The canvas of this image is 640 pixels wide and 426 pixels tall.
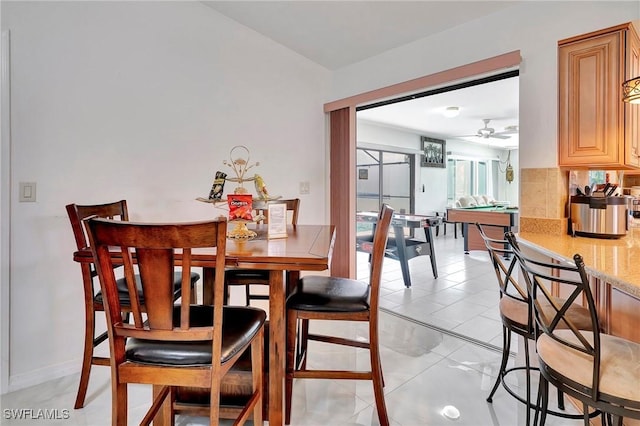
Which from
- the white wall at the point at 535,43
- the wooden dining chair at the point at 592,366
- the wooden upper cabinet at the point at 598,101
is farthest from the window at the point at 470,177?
the wooden dining chair at the point at 592,366

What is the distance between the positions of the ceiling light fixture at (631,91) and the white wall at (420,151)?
463 centimetres

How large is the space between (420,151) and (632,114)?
6314 mm

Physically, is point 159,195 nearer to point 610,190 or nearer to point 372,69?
point 372,69

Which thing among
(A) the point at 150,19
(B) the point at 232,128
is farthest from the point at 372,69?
(A) the point at 150,19

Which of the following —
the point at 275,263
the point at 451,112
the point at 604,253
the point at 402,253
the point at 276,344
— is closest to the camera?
the point at 275,263

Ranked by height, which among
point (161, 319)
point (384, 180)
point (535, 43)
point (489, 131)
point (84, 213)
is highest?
point (489, 131)

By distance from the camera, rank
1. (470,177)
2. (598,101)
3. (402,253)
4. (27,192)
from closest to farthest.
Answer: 1. (598,101)
2. (27,192)
3. (402,253)
4. (470,177)

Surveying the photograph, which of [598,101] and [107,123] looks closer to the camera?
[598,101]

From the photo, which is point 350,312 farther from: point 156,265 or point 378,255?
point 156,265

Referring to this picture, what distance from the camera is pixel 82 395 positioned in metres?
1.82

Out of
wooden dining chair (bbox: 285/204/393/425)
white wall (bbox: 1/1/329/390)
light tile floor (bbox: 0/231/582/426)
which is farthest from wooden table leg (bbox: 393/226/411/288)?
wooden dining chair (bbox: 285/204/393/425)

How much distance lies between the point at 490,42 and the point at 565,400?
2.34 metres

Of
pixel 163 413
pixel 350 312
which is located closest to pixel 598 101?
pixel 350 312

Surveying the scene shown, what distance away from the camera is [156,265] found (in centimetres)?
101
